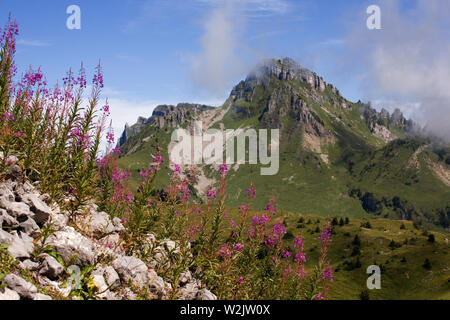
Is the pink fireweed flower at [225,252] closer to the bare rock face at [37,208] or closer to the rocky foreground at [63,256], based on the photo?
the rocky foreground at [63,256]

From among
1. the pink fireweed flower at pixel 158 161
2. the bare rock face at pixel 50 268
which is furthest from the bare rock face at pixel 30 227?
the pink fireweed flower at pixel 158 161

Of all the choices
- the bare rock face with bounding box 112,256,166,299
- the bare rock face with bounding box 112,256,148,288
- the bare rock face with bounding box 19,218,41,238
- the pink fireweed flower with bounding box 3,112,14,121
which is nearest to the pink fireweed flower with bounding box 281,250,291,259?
the bare rock face with bounding box 112,256,166,299

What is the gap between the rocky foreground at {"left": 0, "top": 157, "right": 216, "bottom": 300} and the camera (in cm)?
774

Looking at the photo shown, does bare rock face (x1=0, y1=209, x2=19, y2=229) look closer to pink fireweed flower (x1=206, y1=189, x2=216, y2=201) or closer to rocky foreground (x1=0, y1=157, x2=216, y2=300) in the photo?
rocky foreground (x1=0, y1=157, x2=216, y2=300)

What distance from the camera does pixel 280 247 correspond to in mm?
11594

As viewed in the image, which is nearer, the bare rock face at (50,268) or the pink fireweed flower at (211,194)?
the bare rock face at (50,268)

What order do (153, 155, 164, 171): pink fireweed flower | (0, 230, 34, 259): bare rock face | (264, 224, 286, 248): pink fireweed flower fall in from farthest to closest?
(264, 224, 286, 248): pink fireweed flower, (153, 155, 164, 171): pink fireweed flower, (0, 230, 34, 259): bare rock face

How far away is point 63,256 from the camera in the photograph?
8.75 metres

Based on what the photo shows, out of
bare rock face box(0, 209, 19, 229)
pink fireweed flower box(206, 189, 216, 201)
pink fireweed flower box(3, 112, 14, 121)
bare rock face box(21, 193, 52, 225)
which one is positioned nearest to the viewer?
bare rock face box(0, 209, 19, 229)

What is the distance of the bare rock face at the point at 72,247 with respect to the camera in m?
8.73

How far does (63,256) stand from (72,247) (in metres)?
0.30
